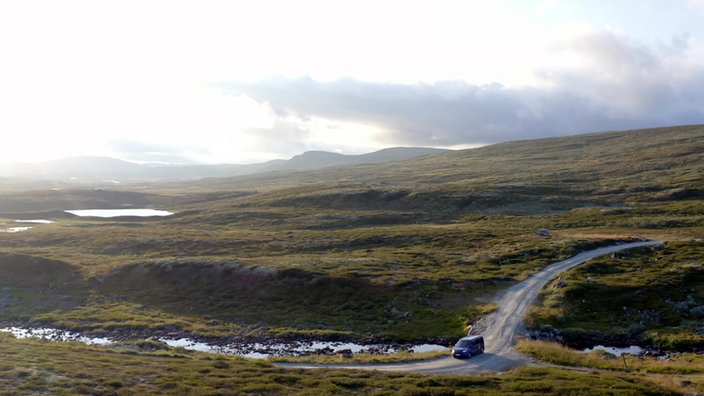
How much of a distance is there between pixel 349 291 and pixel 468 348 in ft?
84.8

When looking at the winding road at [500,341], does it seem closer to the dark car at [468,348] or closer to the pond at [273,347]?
the dark car at [468,348]

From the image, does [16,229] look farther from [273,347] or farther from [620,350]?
[620,350]

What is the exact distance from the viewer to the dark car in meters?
40.2

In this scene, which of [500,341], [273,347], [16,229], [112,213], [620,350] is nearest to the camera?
[620,350]

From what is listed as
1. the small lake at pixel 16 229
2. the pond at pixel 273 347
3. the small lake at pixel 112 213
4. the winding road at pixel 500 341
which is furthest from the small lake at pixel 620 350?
the small lake at pixel 112 213

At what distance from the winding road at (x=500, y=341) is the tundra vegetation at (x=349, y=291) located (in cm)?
179

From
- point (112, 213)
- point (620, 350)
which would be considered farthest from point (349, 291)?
point (112, 213)

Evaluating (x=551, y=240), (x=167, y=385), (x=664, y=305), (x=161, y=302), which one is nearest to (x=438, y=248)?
(x=551, y=240)

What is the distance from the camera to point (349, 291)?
6438cm

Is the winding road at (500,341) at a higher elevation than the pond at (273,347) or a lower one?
higher

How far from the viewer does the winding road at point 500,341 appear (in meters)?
38.2

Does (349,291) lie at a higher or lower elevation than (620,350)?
higher

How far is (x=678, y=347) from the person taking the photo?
4309cm

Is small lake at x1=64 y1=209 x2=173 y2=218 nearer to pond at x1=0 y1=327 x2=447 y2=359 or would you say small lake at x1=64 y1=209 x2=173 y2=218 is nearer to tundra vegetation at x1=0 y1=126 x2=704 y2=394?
tundra vegetation at x1=0 y1=126 x2=704 y2=394
